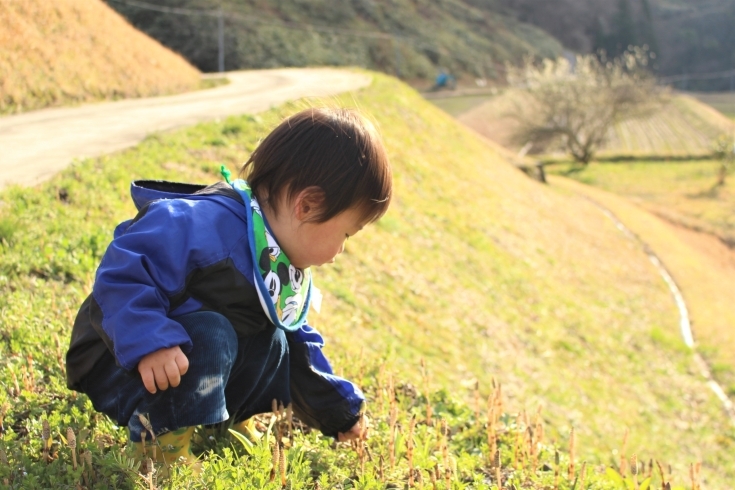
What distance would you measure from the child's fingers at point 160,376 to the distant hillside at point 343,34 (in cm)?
4159

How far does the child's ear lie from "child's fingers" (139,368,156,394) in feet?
2.65

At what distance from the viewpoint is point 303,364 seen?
10.5ft

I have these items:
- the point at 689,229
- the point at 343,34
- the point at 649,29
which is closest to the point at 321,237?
the point at 689,229

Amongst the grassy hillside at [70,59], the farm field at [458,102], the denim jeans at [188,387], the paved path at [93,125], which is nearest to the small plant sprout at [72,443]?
the denim jeans at [188,387]

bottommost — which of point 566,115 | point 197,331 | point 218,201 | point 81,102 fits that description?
point 566,115

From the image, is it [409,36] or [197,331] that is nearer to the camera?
[197,331]

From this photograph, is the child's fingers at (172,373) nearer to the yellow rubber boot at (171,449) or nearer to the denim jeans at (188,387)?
the denim jeans at (188,387)

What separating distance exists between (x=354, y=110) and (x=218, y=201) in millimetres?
653

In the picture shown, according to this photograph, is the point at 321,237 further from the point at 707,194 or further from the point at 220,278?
the point at 707,194

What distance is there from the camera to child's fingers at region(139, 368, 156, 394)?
92.4 inches

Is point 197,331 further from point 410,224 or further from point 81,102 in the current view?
point 81,102

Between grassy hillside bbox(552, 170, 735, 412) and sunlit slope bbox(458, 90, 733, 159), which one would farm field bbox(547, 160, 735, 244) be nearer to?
grassy hillside bbox(552, 170, 735, 412)

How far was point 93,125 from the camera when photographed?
35.4ft

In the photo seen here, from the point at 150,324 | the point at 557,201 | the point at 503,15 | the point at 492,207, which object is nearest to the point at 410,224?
the point at 492,207
